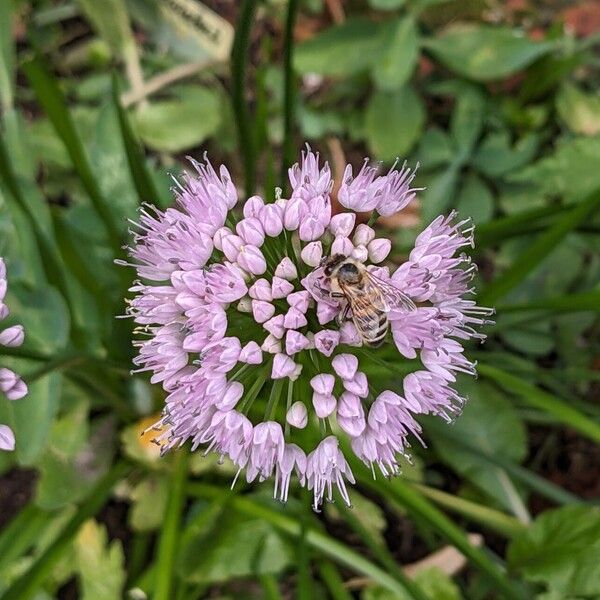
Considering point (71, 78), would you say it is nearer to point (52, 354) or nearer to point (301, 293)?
point (52, 354)

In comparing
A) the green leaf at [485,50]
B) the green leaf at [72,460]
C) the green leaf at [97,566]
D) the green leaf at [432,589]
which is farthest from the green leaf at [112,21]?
the green leaf at [432,589]

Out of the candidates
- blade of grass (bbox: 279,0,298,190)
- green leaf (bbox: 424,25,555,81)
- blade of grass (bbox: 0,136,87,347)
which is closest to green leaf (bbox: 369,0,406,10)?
green leaf (bbox: 424,25,555,81)

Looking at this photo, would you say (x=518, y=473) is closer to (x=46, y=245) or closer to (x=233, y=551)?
(x=233, y=551)

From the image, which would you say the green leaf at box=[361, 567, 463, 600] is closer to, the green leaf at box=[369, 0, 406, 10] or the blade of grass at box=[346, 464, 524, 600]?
the blade of grass at box=[346, 464, 524, 600]

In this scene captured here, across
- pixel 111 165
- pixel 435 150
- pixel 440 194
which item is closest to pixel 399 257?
pixel 440 194

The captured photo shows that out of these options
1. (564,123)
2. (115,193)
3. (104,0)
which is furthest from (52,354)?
(564,123)

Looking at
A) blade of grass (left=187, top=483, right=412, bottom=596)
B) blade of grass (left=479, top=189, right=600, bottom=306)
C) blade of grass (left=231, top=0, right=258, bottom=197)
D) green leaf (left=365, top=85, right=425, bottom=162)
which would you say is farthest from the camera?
green leaf (left=365, top=85, right=425, bottom=162)
